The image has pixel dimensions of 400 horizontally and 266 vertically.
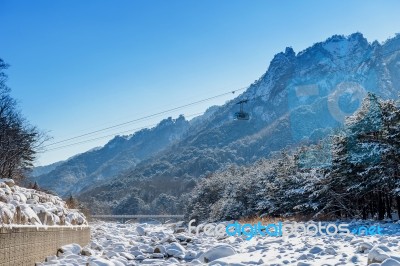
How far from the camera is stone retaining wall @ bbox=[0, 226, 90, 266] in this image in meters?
5.16

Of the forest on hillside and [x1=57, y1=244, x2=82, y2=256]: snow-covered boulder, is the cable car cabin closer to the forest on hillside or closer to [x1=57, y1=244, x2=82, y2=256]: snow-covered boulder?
the forest on hillside

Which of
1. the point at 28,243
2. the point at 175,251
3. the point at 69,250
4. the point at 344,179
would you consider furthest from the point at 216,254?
the point at 344,179

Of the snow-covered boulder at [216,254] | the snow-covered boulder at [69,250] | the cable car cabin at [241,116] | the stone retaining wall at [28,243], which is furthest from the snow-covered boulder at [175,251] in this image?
the cable car cabin at [241,116]

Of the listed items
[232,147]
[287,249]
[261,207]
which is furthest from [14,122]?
[232,147]

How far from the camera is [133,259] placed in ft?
A: 28.8

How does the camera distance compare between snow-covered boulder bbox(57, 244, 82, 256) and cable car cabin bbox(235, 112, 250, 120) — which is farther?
cable car cabin bbox(235, 112, 250, 120)

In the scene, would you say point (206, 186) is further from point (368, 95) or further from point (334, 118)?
point (334, 118)

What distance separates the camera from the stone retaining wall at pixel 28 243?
5.16m

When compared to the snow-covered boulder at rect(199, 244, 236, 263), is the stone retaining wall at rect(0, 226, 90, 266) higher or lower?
higher

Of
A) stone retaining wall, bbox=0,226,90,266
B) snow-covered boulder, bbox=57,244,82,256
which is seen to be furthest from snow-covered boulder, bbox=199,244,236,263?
stone retaining wall, bbox=0,226,90,266

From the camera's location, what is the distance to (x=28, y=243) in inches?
240

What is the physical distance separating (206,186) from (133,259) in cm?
4277

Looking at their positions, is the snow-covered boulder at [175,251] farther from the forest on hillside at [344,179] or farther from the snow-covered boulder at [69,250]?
the forest on hillside at [344,179]

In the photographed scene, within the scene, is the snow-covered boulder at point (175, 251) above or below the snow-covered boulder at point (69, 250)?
below
